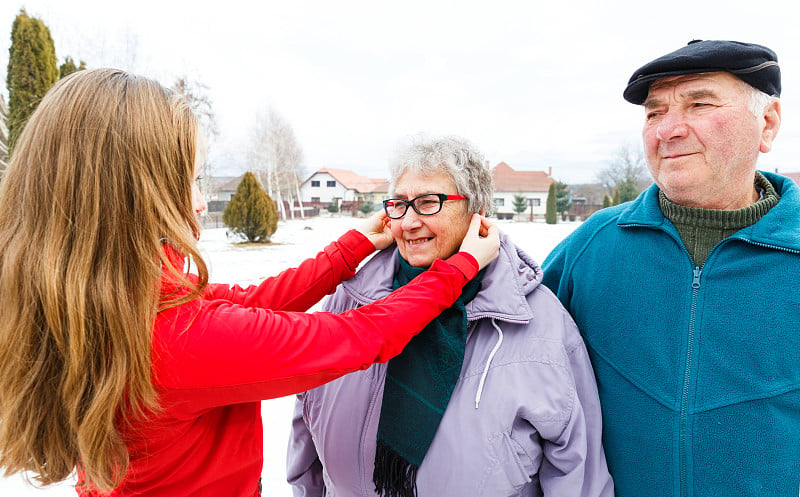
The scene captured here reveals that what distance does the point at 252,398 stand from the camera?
1.12 m

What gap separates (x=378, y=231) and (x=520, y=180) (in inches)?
1770

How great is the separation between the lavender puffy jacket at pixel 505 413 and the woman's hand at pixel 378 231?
0.23m

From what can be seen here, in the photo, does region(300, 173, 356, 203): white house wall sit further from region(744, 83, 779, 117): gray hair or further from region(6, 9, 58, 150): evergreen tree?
region(744, 83, 779, 117): gray hair

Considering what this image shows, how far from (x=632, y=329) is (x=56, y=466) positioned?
67.8 inches

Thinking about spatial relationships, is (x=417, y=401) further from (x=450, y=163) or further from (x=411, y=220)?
(x=450, y=163)

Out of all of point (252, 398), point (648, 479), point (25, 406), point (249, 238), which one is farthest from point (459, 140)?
point (249, 238)

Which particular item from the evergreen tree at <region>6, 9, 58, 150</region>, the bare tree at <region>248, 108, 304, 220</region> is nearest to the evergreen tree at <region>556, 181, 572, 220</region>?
the bare tree at <region>248, 108, 304, 220</region>

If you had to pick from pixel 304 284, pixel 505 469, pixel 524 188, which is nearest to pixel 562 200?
pixel 524 188

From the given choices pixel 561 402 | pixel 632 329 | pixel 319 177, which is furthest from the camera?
pixel 319 177

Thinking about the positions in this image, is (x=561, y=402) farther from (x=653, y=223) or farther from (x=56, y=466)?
(x=56, y=466)

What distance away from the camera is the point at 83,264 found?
3.20ft

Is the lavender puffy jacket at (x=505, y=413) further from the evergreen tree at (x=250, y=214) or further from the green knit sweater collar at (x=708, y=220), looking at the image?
the evergreen tree at (x=250, y=214)

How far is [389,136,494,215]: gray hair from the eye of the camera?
1.72 m

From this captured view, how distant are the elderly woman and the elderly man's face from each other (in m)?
0.58
